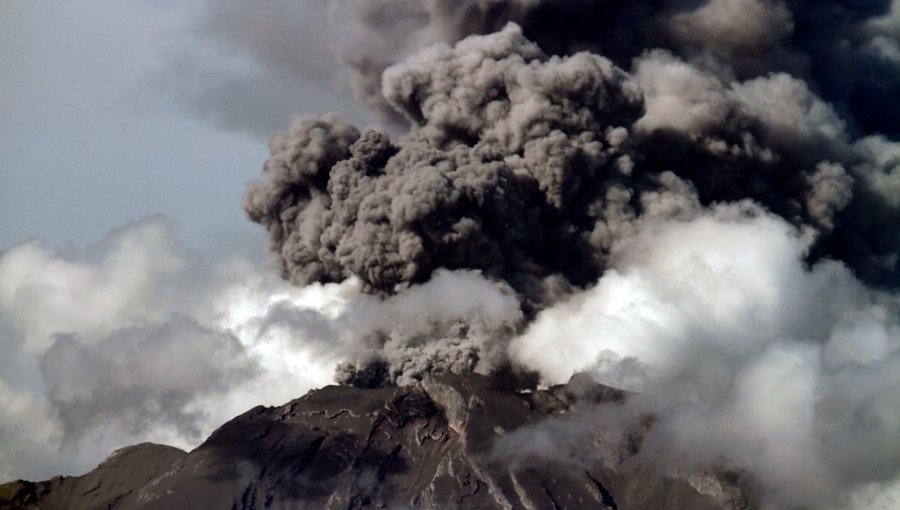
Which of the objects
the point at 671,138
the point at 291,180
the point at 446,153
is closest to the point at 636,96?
the point at 671,138

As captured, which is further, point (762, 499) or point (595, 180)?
point (595, 180)

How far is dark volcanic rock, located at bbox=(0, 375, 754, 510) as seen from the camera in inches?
2216

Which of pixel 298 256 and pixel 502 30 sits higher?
pixel 502 30

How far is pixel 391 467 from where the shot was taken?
58.3 m

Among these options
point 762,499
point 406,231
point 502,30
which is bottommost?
point 762,499

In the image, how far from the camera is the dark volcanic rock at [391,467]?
2216 inches

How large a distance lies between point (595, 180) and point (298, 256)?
11212 mm

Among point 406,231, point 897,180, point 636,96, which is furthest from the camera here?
point 897,180

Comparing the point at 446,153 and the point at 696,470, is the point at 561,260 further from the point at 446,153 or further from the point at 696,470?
the point at 696,470

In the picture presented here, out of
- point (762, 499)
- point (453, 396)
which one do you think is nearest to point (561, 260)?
point (453, 396)

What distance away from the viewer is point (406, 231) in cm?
6138

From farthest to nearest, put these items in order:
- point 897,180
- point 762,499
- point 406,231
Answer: point 897,180 < point 406,231 < point 762,499

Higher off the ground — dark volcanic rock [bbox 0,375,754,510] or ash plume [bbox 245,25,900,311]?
ash plume [bbox 245,25,900,311]

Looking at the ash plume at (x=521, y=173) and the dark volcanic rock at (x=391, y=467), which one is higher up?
the ash plume at (x=521, y=173)
